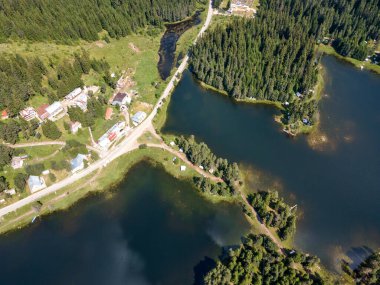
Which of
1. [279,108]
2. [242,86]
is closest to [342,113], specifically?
[279,108]

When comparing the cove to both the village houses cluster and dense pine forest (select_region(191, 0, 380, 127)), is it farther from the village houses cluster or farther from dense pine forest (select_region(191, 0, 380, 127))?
the village houses cluster

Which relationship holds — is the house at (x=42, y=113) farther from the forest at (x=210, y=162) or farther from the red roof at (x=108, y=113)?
the forest at (x=210, y=162)

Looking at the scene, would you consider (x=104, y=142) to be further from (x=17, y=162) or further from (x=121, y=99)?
(x=17, y=162)

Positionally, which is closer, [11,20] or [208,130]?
[208,130]

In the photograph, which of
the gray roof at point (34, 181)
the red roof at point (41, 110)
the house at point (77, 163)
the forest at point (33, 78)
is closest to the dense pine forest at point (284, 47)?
the forest at point (33, 78)

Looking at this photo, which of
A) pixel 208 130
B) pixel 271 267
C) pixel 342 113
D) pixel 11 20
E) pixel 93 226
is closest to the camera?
pixel 271 267

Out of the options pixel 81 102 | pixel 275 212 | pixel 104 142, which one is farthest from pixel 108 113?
pixel 275 212

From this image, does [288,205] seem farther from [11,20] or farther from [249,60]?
[11,20]
